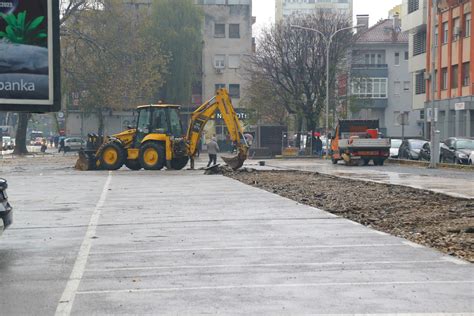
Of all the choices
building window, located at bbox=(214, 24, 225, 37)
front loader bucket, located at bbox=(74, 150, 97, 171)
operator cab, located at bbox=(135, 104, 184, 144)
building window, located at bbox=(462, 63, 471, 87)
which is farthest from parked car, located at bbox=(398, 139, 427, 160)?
building window, located at bbox=(214, 24, 225, 37)

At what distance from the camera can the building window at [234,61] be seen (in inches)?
3564

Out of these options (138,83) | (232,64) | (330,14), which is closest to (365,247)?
(138,83)

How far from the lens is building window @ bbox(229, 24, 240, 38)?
91.3m

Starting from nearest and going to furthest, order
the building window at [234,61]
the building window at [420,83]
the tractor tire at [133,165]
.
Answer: the tractor tire at [133,165] < the building window at [420,83] < the building window at [234,61]

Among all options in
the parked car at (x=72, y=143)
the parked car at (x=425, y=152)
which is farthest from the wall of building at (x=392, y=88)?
the parked car at (x=425, y=152)

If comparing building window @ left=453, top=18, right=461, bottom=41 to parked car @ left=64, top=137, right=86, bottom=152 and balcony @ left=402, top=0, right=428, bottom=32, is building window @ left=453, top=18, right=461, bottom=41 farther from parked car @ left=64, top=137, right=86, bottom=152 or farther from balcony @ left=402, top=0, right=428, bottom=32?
parked car @ left=64, top=137, right=86, bottom=152

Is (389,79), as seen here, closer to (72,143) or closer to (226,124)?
(72,143)

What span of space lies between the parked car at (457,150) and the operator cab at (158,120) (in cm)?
1354

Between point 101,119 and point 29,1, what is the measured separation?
62082 mm

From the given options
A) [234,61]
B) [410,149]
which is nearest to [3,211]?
[410,149]

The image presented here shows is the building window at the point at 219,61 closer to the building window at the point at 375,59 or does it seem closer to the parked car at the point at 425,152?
the building window at the point at 375,59

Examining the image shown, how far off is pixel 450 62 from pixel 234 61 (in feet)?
113

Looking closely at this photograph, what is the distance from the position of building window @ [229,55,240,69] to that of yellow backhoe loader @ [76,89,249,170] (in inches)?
2004

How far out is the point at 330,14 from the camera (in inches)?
2739
